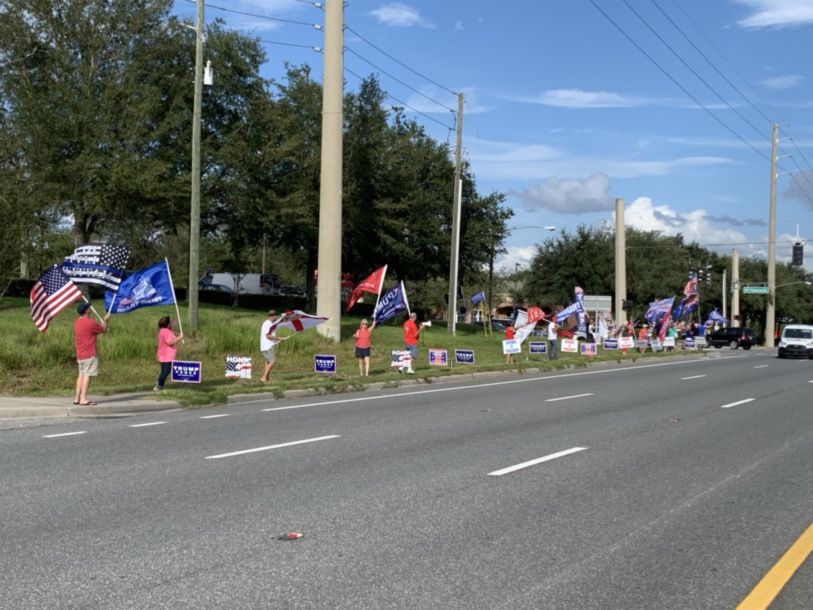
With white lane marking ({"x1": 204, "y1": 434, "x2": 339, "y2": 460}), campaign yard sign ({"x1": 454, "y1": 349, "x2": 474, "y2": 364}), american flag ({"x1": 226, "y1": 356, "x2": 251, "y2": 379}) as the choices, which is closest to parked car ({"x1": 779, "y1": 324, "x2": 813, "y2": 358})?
campaign yard sign ({"x1": 454, "y1": 349, "x2": 474, "y2": 364})

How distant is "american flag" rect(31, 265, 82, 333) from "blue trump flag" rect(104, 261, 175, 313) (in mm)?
1574

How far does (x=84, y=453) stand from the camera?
10172 mm

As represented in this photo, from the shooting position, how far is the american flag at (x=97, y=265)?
62.9 feet

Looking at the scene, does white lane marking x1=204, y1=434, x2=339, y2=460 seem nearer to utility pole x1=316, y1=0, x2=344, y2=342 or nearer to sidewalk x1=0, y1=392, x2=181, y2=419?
sidewalk x1=0, y1=392, x2=181, y2=419

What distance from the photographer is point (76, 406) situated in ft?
47.2

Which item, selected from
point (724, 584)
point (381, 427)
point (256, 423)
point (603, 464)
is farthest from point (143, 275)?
point (724, 584)

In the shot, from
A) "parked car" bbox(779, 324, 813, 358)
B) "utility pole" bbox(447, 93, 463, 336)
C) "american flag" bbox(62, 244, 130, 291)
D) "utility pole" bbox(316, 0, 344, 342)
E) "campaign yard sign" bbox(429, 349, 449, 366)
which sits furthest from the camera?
"parked car" bbox(779, 324, 813, 358)

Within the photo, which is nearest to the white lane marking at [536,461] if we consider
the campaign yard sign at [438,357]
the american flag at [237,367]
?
the american flag at [237,367]

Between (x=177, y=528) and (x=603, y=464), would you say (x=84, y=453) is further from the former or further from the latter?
(x=603, y=464)

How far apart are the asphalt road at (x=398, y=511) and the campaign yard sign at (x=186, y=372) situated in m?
3.73

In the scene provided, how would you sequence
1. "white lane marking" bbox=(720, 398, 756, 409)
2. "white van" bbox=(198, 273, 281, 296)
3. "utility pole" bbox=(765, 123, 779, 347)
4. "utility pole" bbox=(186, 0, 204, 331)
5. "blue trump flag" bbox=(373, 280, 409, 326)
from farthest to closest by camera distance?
"utility pole" bbox=(765, 123, 779, 347) → "white van" bbox=(198, 273, 281, 296) → "utility pole" bbox=(186, 0, 204, 331) → "blue trump flag" bbox=(373, 280, 409, 326) → "white lane marking" bbox=(720, 398, 756, 409)

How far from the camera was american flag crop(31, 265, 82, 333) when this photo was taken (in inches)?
706

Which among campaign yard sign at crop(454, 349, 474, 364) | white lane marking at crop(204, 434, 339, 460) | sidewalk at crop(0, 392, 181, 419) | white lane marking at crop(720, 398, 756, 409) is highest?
campaign yard sign at crop(454, 349, 474, 364)

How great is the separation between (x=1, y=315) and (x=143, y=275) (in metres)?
8.47
